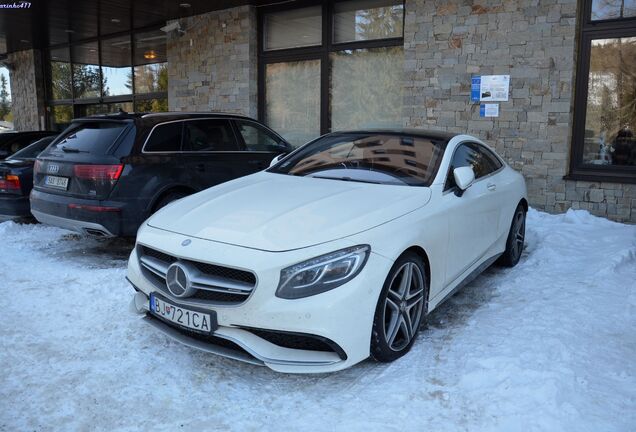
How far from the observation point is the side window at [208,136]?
6141 mm

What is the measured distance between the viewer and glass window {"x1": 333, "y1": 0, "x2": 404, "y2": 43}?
9.66m

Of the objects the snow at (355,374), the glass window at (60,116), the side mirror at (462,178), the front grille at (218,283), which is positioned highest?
the glass window at (60,116)

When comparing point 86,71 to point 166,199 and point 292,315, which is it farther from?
point 292,315

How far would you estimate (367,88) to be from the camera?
10.1 m

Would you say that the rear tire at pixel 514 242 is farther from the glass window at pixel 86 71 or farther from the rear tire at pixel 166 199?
the glass window at pixel 86 71

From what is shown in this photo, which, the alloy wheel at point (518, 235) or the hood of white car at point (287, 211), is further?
the alloy wheel at point (518, 235)

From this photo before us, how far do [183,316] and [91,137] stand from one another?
3.49 metres

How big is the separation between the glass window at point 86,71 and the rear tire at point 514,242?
1413cm

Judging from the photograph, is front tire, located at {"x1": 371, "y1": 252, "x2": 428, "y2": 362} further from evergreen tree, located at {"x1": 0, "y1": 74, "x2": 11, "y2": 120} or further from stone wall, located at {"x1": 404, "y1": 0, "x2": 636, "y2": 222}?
evergreen tree, located at {"x1": 0, "y1": 74, "x2": 11, "y2": 120}

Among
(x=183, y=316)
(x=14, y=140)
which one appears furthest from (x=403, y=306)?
(x=14, y=140)

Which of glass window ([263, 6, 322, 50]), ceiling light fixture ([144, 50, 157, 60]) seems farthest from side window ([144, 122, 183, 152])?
ceiling light fixture ([144, 50, 157, 60])

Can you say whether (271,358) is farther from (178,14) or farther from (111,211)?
(178,14)

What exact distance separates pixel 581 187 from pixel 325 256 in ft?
21.0

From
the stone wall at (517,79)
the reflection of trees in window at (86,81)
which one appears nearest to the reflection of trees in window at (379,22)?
the stone wall at (517,79)
